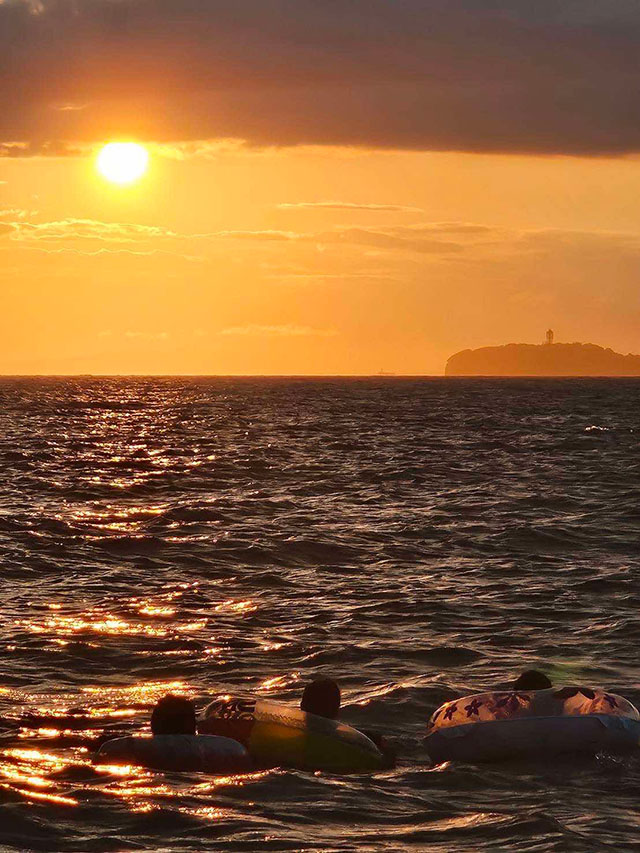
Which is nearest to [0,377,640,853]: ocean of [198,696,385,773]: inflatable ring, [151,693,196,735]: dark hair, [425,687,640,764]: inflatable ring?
[425,687,640,764]: inflatable ring

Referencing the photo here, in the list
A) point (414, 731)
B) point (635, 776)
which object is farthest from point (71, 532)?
point (635, 776)

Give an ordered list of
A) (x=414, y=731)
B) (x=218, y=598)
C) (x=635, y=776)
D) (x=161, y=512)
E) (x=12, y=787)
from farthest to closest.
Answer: (x=161, y=512) → (x=218, y=598) → (x=414, y=731) → (x=635, y=776) → (x=12, y=787)

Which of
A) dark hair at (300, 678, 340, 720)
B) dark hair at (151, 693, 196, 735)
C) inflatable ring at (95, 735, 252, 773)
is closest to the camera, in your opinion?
inflatable ring at (95, 735, 252, 773)

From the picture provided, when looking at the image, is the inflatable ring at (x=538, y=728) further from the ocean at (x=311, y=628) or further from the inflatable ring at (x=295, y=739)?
the inflatable ring at (x=295, y=739)

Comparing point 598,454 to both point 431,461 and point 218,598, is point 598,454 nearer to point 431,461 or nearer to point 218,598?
point 431,461

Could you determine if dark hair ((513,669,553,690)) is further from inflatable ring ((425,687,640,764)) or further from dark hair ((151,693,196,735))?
dark hair ((151,693,196,735))

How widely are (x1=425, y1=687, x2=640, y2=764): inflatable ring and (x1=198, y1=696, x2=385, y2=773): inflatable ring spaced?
2.80 feet

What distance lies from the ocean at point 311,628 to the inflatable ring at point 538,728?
0.20 meters

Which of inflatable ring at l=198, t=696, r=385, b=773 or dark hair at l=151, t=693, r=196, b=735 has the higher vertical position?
dark hair at l=151, t=693, r=196, b=735

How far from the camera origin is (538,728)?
13.6 meters

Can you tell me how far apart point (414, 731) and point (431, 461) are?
1498 inches

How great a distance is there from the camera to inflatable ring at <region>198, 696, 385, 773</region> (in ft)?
43.2

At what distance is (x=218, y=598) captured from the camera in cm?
2262

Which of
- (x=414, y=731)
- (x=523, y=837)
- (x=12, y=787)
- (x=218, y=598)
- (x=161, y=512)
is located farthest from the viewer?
(x=161, y=512)
